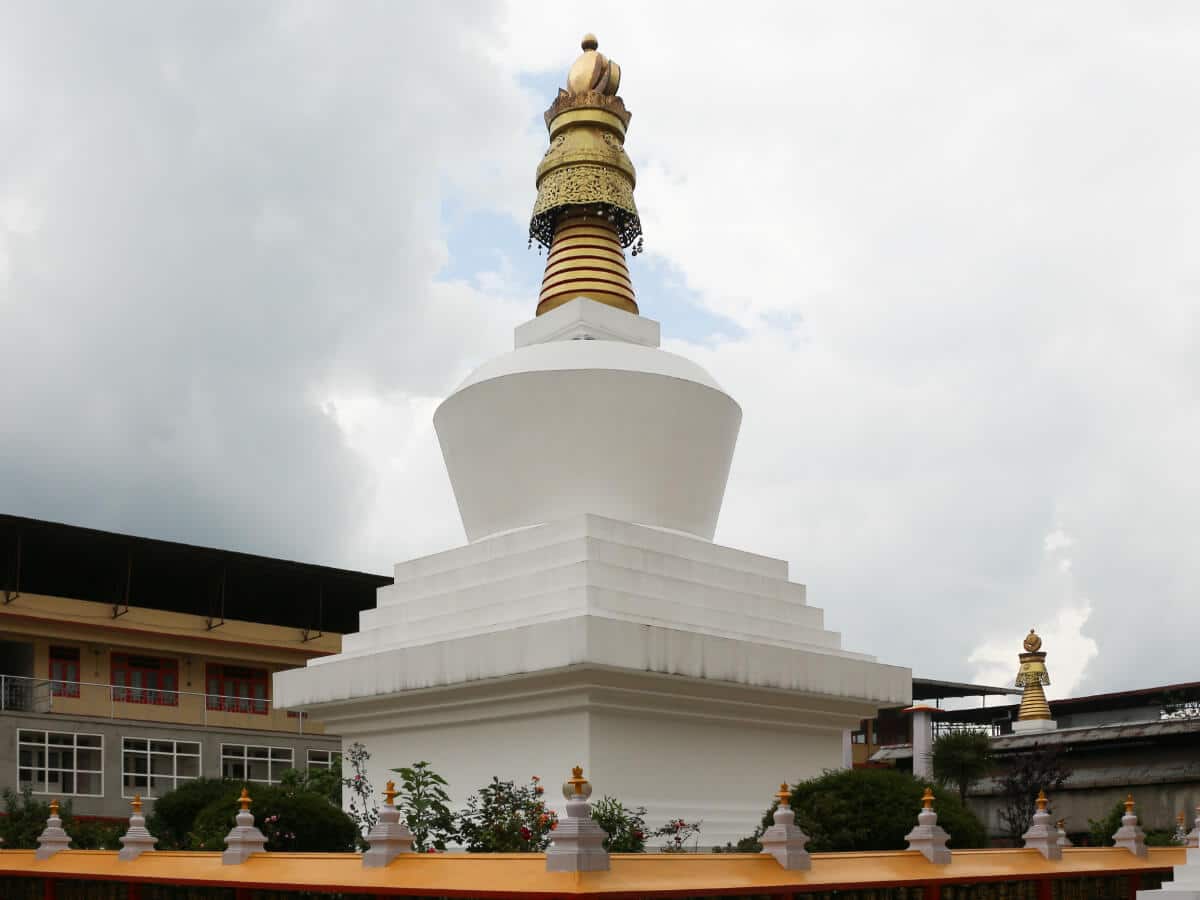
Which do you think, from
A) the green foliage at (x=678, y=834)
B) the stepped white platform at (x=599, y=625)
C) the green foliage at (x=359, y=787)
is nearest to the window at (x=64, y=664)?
the stepped white platform at (x=599, y=625)

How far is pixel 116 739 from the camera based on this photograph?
29453mm

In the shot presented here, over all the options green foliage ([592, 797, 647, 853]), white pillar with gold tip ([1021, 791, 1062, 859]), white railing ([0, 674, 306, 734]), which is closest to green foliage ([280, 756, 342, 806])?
green foliage ([592, 797, 647, 853])

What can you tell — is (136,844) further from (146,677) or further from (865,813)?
(146,677)

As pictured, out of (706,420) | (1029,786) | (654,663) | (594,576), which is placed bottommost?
(1029,786)

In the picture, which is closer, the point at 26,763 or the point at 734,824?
the point at 734,824

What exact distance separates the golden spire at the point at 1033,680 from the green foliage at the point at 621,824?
116ft

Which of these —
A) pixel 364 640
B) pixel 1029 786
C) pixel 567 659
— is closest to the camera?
pixel 567 659

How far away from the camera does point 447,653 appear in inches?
550

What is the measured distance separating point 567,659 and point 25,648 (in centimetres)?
2376

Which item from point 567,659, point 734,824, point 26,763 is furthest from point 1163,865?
point 26,763

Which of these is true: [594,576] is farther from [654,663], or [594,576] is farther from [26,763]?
[26,763]

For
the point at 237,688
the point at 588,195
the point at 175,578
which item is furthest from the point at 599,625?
the point at 175,578

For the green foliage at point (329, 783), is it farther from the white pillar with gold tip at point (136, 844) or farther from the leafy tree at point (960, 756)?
the leafy tree at point (960, 756)

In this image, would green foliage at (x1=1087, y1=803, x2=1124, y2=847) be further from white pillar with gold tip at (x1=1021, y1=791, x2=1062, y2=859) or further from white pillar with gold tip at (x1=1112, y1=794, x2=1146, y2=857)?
white pillar with gold tip at (x1=1021, y1=791, x2=1062, y2=859)
